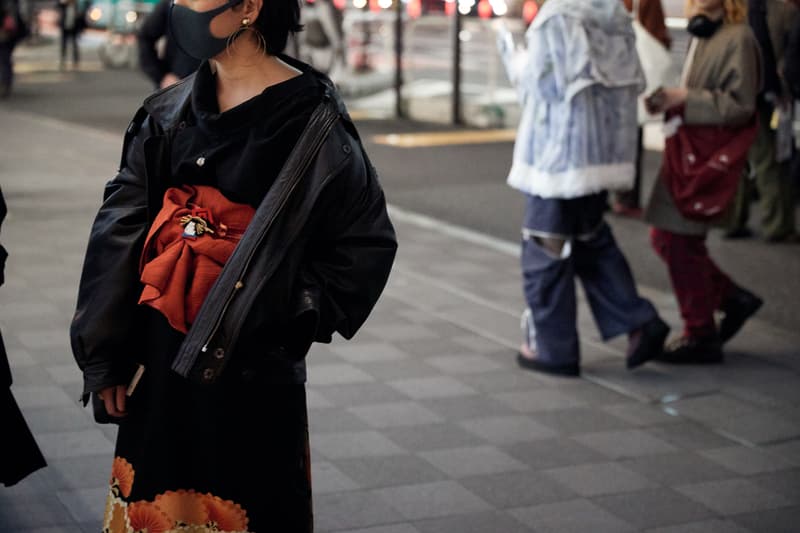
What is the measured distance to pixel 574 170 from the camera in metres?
6.02

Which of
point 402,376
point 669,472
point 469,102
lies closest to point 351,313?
point 669,472

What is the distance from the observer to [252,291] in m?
2.88

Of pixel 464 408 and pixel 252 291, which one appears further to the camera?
pixel 464 408

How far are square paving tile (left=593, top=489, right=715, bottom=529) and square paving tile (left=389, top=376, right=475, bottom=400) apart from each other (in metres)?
1.28

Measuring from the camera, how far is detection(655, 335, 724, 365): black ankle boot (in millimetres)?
6496

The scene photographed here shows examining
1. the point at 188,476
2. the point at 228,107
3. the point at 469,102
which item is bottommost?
the point at 469,102

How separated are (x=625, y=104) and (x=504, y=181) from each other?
5.95 m

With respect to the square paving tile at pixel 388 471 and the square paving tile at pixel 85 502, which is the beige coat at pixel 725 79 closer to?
the square paving tile at pixel 388 471

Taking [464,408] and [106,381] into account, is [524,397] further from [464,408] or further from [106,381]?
[106,381]

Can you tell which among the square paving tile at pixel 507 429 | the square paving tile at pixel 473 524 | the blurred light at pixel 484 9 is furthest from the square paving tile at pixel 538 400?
the blurred light at pixel 484 9

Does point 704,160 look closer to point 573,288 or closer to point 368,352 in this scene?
point 573,288

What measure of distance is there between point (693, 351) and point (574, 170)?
43.5 inches

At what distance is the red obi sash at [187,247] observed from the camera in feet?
9.70

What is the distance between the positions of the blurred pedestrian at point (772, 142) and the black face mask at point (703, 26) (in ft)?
9.02
